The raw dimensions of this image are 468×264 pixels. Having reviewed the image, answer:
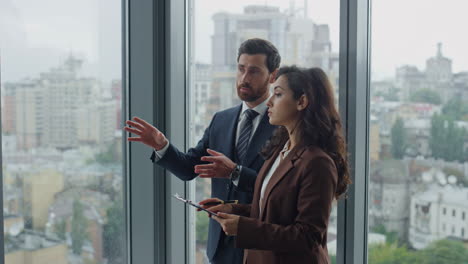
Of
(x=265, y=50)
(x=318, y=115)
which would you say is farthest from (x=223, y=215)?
(x=265, y=50)

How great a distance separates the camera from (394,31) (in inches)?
74.4

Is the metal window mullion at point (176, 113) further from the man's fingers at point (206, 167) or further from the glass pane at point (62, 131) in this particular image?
the man's fingers at point (206, 167)

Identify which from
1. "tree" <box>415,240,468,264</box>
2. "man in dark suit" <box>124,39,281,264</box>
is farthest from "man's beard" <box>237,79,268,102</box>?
"tree" <box>415,240,468,264</box>

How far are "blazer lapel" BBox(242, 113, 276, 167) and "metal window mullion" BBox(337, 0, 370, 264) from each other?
0.28 m

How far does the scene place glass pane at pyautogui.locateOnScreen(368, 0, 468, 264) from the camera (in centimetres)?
176

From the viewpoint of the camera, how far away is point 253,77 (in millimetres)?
1875

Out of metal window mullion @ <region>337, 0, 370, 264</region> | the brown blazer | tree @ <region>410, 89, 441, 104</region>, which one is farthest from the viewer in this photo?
metal window mullion @ <region>337, 0, 370, 264</region>

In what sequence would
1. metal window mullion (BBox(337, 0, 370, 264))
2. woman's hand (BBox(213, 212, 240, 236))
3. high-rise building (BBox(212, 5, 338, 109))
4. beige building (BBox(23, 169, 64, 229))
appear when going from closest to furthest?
woman's hand (BBox(213, 212, 240, 236)) → metal window mullion (BBox(337, 0, 370, 264)) → high-rise building (BBox(212, 5, 338, 109)) → beige building (BBox(23, 169, 64, 229))

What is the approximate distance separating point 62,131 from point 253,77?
0.92 metres

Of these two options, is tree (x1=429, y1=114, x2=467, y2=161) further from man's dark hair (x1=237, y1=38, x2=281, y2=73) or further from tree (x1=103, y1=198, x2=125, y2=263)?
tree (x1=103, y1=198, x2=125, y2=263)

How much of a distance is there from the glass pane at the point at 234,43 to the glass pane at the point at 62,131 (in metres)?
0.36

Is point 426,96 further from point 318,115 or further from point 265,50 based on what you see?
point 265,50

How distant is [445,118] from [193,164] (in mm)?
928

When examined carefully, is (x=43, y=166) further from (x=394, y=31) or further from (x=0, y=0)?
(x=394, y=31)
